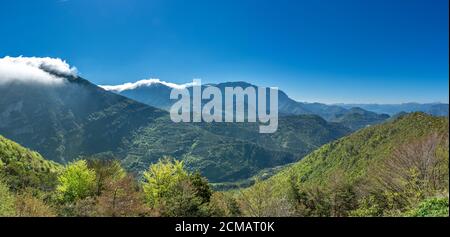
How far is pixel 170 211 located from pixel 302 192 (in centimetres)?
4531

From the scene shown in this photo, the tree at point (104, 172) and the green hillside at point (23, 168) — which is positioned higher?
the tree at point (104, 172)

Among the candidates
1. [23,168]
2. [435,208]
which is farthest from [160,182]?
[23,168]

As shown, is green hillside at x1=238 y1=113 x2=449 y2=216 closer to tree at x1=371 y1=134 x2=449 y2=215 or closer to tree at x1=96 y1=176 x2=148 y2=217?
tree at x1=371 y1=134 x2=449 y2=215

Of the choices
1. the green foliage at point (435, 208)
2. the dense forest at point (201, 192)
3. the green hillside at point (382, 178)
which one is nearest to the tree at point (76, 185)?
the dense forest at point (201, 192)

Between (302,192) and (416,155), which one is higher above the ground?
(416,155)

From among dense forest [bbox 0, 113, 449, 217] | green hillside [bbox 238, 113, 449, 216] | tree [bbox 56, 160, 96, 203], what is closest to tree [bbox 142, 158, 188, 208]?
dense forest [bbox 0, 113, 449, 217]

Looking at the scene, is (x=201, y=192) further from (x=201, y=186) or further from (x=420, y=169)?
(x=420, y=169)

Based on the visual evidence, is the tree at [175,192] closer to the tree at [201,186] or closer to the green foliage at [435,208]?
the tree at [201,186]

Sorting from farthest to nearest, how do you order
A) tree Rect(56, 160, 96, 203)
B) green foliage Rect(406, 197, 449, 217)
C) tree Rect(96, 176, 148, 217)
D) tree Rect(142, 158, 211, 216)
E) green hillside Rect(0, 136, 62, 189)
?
green hillside Rect(0, 136, 62, 189)
tree Rect(56, 160, 96, 203)
tree Rect(142, 158, 211, 216)
tree Rect(96, 176, 148, 217)
green foliage Rect(406, 197, 449, 217)
